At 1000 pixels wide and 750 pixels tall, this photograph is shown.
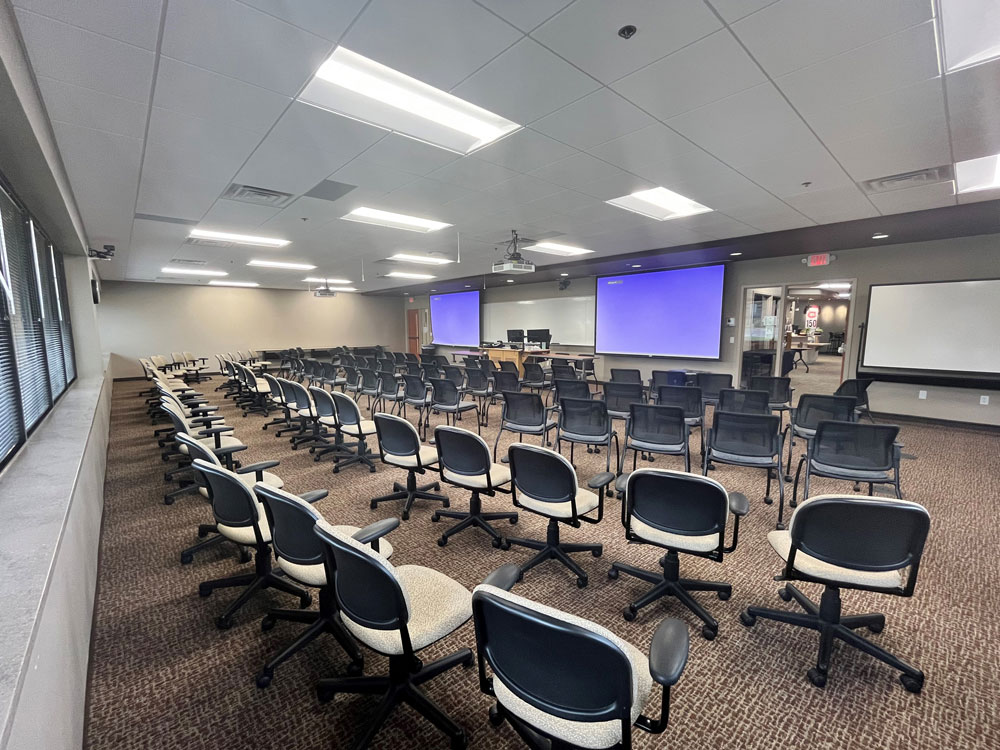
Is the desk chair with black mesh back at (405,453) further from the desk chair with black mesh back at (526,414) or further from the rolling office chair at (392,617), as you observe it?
the rolling office chair at (392,617)

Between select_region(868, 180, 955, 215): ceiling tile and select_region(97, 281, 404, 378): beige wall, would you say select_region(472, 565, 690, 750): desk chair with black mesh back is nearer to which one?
select_region(868, 180, 955, 215): ceiling tile

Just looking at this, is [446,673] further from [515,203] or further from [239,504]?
[515,203]

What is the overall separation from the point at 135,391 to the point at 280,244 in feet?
23.1

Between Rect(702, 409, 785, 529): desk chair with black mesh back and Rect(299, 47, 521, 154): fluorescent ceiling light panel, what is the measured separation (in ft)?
9.48

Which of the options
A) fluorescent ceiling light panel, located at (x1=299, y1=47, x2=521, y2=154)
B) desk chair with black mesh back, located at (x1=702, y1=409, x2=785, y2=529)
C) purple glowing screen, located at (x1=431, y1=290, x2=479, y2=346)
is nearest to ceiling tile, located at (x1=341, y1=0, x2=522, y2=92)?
fluorescent ceiling light panel, located at (x1=299, y1=47, x2=521, y2=154)

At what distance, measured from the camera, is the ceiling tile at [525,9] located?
1781mm

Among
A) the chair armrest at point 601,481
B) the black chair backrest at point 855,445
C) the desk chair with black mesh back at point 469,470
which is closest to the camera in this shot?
the chair armrest at point 601,481

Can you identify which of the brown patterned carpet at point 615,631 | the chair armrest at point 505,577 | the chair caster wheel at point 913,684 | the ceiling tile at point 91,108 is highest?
the ceiling tile at point 91,108

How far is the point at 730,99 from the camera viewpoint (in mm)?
2598

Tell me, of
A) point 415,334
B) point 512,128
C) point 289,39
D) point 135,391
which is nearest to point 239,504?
point 289,39

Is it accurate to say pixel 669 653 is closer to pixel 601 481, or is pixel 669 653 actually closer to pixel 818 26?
pixel 601 481

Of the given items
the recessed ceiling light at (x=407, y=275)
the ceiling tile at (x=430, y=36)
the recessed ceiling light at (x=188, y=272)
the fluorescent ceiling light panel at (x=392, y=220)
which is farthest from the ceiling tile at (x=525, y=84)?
the recessed ceiling light at (x=188, y=272)

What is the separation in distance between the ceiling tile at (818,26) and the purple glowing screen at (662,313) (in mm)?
6996

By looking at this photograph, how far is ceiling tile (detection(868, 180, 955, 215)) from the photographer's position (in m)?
4.16
